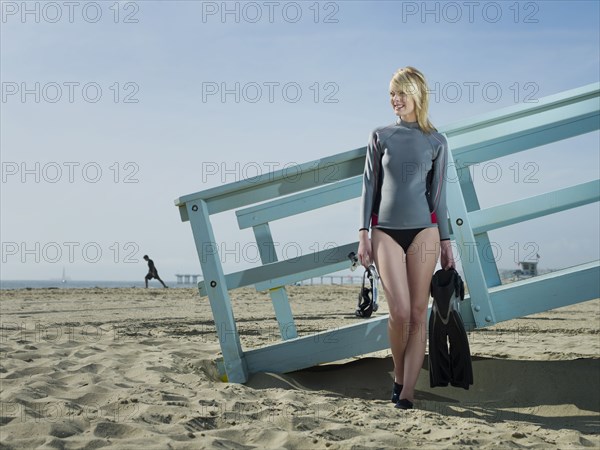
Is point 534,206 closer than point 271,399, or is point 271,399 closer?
point 271,399

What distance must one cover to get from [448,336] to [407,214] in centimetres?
79

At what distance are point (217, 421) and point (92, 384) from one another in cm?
120

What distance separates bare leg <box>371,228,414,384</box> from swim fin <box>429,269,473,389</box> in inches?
6.8

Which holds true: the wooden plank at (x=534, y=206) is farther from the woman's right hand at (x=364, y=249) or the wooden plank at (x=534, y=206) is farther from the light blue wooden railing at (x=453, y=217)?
the woman's right hand at (x=364, y=249)

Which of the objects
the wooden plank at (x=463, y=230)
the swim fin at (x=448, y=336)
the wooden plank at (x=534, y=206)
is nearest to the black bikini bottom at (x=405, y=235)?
the swim fin at (x=448, y=336)

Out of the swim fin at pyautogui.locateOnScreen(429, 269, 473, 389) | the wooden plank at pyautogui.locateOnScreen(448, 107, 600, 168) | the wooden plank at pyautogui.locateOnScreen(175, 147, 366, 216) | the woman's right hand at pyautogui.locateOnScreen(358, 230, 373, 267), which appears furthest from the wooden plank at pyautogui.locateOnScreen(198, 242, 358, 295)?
the wooden plank at pyautogui.locateOnScreen(448, 107, 600, 168)

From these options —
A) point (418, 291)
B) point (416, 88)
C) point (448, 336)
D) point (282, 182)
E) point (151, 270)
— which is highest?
point (151, 270)

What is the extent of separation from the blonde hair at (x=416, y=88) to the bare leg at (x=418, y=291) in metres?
0.69

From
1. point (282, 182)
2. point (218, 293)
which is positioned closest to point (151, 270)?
point (218, 293)

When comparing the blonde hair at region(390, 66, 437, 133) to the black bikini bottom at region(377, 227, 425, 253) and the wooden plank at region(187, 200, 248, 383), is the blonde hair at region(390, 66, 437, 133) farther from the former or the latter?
the wooden plank at region(187, 200, 248, 383)

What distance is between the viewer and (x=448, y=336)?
4.14 metres

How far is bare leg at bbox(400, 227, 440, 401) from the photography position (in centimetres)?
410

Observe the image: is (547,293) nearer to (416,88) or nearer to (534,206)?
(534,206)

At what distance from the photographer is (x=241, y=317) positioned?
10703mm
